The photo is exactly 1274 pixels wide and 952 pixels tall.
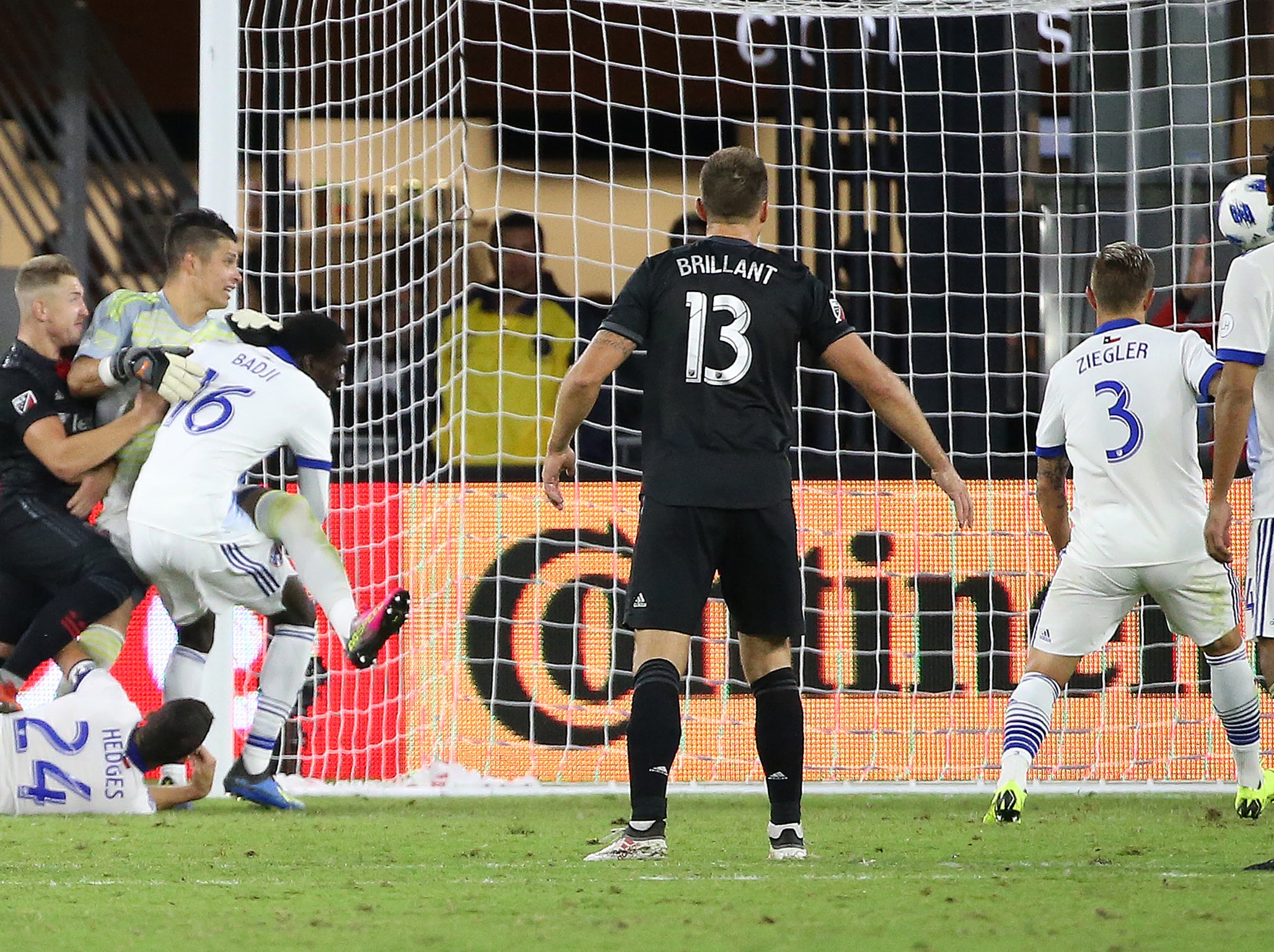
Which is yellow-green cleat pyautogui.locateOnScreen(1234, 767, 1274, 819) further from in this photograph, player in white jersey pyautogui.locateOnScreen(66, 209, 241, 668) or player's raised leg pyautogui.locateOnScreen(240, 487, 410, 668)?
player in white jersey pyautogui.locateOnScreen(66, 209, 241, 668)

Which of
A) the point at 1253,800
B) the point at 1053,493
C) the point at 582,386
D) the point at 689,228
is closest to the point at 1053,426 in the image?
the point at 1053,493

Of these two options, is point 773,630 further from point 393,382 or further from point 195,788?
point 393,382

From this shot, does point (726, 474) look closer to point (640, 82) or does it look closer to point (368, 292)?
point (368, 292)

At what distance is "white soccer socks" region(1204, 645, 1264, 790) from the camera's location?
5512mm

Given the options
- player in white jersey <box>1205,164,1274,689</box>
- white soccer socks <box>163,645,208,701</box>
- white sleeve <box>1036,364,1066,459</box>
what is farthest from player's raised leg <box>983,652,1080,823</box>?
white soccer socks <box>163,645,208,701</box>

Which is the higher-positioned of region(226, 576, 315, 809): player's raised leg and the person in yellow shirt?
the person in yellow shirt

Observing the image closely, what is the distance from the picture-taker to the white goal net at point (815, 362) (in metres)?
7.72

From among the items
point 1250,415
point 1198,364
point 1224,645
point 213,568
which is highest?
point 1198,364

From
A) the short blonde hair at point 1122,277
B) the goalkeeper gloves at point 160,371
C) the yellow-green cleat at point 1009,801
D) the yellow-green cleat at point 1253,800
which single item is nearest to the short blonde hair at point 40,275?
the goalkeeper gloves at point 160,371

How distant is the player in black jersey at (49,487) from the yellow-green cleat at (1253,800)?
3.57 metres

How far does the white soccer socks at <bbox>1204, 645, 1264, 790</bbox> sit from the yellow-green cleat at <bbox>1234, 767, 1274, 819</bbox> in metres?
0.02

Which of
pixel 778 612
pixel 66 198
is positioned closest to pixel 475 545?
pixel 778 612

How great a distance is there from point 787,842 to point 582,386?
1.17m

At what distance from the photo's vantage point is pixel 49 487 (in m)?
6.42
